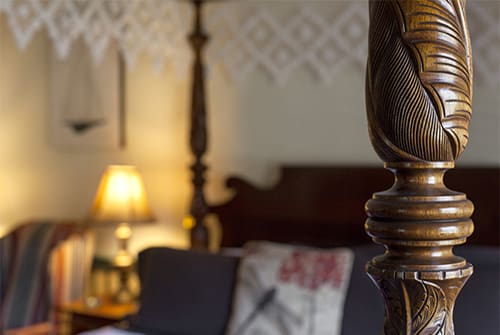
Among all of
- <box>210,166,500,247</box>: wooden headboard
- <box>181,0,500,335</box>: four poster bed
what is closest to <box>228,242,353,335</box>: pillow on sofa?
<box>210,166,500,247</box>: wooden headboard

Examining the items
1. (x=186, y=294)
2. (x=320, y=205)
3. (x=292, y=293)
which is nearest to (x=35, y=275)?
(x=186, y=294)

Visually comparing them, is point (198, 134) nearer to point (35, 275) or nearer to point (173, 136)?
point (173, 136)

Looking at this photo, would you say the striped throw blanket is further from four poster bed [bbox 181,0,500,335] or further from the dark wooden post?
four poster bed [bbox 181,0,500,335]

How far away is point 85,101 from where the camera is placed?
3.55 meters

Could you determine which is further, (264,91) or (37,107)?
(37,107)

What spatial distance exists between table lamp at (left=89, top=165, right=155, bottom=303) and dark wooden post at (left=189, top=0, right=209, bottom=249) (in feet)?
1.06

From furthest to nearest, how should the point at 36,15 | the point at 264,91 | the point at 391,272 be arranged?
the point at 264,91
the point at 36,15
the point at 391,272

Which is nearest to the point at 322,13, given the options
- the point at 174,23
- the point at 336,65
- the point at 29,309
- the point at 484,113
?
the point at 336,65

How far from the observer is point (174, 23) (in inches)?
111

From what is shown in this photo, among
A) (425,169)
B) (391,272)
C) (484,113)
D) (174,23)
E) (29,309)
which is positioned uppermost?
(174,23)

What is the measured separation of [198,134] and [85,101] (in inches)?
38.5

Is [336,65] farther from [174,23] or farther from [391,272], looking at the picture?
[391,272]

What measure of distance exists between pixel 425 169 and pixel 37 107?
133 inches

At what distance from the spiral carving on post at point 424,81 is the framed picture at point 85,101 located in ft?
9.54
